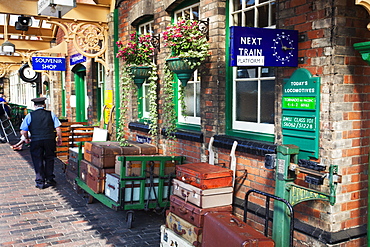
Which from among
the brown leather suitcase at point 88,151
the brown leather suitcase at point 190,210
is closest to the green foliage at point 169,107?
the brown leather suitcase at point 88,151

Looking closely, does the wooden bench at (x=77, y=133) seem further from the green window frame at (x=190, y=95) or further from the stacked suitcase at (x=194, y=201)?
the stacked suitcase at (x=194, y=201)

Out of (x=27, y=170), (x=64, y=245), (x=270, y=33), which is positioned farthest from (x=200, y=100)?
(x=27, y=170)

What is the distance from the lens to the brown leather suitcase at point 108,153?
6.64m

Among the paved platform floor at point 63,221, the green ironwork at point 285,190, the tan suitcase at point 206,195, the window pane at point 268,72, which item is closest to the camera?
the green ironwork at point 285,190

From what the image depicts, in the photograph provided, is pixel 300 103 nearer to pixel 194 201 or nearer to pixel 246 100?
pixel 246 100

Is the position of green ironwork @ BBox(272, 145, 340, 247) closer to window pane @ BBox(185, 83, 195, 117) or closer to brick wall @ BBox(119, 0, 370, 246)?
brick wall @ BBox(119, 0, 370, 246)

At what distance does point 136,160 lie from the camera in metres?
6.13

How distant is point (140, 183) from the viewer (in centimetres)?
614

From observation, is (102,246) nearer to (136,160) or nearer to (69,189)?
(136,160)

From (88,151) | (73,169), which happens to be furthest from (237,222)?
(73,169)

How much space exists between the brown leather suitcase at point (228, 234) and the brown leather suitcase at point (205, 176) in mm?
471

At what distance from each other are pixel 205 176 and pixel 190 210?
43cm

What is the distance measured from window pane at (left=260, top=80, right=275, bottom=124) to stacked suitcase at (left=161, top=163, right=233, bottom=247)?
82 cm

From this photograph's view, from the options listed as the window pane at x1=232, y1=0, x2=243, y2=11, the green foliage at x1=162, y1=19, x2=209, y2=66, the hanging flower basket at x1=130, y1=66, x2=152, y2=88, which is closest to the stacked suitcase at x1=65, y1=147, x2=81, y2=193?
the hanging flower basket at x1=130, y1=66, x2=152, y2=88
